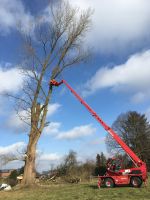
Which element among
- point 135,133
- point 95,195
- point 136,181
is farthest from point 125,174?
point 135,133

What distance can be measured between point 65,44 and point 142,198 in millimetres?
15024

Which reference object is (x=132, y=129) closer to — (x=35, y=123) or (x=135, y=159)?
(x=35, y=123)

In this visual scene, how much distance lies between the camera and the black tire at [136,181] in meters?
15.7

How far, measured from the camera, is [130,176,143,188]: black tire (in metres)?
15.7

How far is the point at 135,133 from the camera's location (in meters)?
50.2

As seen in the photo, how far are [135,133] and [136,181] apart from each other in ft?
115

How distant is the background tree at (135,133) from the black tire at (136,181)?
1280 inches

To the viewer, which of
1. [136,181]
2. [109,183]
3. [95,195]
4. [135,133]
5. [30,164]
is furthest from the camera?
[135,133]

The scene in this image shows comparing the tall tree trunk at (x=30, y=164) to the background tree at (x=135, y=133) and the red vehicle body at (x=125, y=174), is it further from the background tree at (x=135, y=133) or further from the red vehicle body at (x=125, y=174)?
the background tree at (x=135, y=133)

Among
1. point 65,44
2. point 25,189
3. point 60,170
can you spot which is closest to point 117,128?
point 60,170

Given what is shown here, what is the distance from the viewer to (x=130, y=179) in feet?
52.5

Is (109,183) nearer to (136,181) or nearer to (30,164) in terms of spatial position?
(136,181)

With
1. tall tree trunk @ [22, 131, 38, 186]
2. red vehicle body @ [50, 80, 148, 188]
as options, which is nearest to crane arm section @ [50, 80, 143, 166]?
red vehicle body @ [50, 80, 148, 188]

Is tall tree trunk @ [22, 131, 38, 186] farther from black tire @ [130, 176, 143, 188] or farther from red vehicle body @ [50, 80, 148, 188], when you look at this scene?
black tire @ [130, 176, 143, 188]
